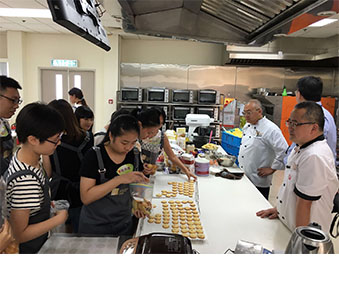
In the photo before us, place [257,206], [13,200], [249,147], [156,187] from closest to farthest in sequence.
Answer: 1. [13,200]
2. [257,206]
3. [156,187]
4. [249,147]

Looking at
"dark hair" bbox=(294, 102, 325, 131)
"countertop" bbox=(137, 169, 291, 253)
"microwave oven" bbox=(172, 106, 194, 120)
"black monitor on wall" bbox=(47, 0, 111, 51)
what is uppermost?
"black monitor on wall" bbox=(47, 0, 111, 51)

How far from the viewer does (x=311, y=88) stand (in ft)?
8.01

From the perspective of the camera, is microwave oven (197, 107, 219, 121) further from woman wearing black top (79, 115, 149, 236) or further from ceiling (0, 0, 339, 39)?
woman wearing black top (79, 115, 149, 236)

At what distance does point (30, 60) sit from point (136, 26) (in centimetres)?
654

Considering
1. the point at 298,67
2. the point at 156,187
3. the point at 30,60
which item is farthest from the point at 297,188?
the point at 30,60

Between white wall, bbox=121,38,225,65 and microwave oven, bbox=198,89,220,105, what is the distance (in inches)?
47.8

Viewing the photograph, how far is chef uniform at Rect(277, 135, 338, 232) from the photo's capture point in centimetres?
154

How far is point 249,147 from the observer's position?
3148mm

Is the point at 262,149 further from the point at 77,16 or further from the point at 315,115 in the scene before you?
the point at 77,16

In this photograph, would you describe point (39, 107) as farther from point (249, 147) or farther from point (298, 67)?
point (298, 67)

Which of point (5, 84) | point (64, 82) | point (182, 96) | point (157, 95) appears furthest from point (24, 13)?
point (5, 84)

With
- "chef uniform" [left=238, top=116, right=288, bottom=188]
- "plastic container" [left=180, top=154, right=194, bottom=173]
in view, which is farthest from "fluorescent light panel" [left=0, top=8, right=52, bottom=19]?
"chef uniform" [left=238, top=116, right=288, bottom=188]

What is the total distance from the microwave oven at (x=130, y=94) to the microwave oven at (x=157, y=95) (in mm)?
208

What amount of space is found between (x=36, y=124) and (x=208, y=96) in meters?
5.72
